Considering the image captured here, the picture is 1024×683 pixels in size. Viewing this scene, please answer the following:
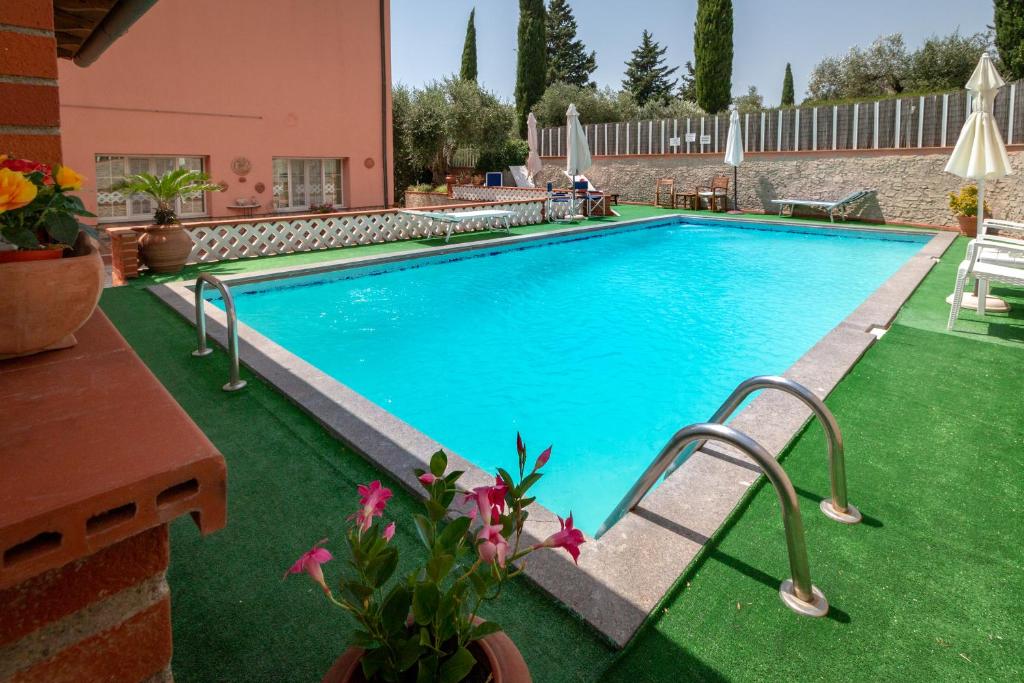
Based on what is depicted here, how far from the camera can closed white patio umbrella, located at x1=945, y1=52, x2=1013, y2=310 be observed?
6.56 meters

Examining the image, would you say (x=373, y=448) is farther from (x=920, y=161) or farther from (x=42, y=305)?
(x=920, y=161)

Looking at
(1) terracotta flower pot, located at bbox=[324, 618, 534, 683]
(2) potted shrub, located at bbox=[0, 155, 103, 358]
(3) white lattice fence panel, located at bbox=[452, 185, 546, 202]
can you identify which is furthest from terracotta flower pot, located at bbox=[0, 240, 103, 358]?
(3) white lattice fence panel, located at bbox=[452, 185, 546, 202]

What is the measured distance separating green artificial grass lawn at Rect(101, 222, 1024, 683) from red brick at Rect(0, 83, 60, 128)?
5.11 ft

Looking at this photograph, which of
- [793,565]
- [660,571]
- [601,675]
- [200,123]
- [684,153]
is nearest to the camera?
[601,675]

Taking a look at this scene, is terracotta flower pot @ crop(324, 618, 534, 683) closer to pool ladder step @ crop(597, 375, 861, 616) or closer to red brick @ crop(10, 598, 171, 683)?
red brick @ crop(10, 598, 171, 683)

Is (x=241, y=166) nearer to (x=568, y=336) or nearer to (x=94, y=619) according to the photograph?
(x=568, y=336)

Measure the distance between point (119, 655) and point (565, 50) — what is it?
45085 millimetres

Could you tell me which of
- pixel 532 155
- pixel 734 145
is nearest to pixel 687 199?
pixel 734 145

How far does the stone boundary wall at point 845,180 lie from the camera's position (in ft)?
47.1

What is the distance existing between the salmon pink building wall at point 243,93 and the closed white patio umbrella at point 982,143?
12.6 meters

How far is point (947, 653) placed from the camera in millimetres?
1966

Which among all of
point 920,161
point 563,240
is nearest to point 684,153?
point 920,161

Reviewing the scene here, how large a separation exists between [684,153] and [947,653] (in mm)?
19754

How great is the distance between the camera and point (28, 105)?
1.29m
